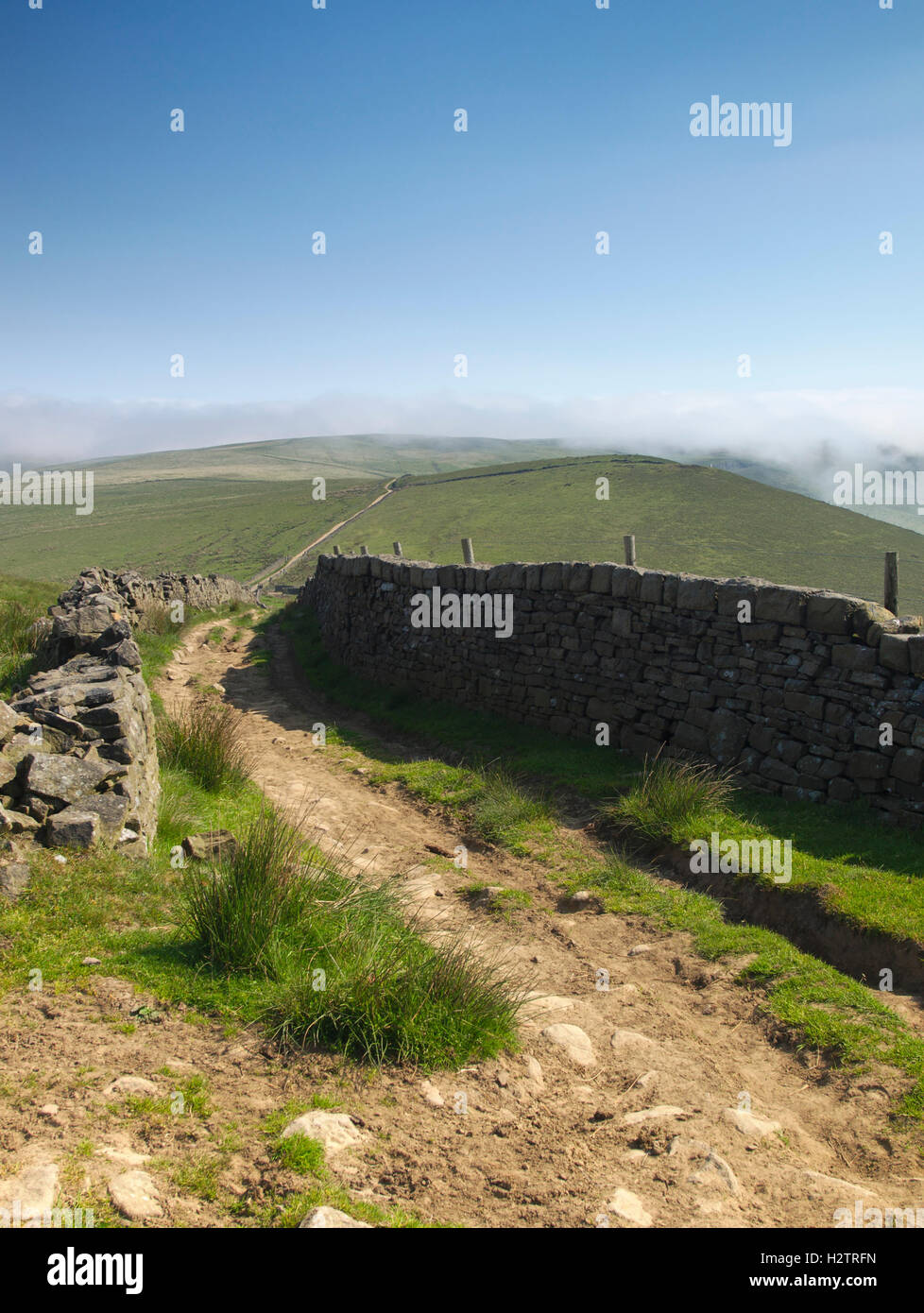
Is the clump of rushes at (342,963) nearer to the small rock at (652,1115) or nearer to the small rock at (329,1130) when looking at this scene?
the small rock at (329,1130)

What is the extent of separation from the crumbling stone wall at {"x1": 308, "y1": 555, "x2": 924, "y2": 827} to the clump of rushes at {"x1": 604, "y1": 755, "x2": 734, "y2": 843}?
73cm

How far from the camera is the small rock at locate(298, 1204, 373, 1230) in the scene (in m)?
2.73

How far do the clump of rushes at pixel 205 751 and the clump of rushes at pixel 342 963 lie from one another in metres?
3.23

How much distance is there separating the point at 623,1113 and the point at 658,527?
49.4 meters

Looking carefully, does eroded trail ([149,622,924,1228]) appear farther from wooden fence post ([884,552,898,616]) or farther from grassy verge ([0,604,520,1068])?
wooden fence post ([884,552,898,616])

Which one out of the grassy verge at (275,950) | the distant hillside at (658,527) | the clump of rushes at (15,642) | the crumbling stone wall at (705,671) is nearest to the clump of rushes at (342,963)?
the grassy verge at (275,950)

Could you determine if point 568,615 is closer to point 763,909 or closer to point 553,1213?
point 763,909

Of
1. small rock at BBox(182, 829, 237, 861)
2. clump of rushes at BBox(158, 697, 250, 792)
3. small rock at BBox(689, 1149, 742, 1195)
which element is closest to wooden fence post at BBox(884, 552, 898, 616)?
small rock at BBox(689, 1149, 742, 1195)

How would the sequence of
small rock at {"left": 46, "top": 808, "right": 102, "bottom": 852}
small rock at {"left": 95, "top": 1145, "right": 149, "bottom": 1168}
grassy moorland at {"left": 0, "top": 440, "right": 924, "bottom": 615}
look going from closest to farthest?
small rock at {"left": 95, "top": 1145, "right": 149, "bottom": 1168} → small rock at {"left": 46, "top": 808, "right": 102, "bottom": 852} → grassy moorland at {"left": 0, "top": 440, "right": 924, "bottom": 615}

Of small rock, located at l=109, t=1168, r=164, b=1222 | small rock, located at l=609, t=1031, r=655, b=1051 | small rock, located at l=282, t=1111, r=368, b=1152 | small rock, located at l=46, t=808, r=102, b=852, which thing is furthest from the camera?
small rock, located at l=46, t=808, r=102, b=852

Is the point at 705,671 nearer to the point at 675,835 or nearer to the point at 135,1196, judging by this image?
the point at 675,835

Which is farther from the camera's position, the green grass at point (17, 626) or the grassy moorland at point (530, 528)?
the grassy moorland at point (530, 528)

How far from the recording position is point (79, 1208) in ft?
8.68

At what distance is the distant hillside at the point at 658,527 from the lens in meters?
38.8
